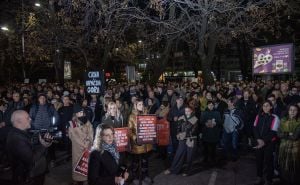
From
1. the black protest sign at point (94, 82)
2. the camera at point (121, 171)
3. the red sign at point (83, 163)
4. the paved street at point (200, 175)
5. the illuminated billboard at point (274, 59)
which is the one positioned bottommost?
the paved street at point (200, 175)

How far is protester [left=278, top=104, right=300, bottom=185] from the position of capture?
7156 millimetres

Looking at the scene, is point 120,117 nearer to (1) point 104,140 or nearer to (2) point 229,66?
(1) point 104,140

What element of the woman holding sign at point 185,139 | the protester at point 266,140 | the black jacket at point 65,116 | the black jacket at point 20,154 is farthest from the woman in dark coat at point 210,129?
the black jacket at point 20,154

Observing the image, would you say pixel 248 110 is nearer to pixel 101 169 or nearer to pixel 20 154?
pixel 101 169

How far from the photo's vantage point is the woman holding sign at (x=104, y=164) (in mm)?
4355

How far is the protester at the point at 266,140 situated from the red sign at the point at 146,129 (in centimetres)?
229

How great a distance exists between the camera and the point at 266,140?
7707 millimetres

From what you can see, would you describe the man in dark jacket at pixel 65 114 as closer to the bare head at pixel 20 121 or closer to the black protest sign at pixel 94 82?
the black protest sign at pixel 94 82

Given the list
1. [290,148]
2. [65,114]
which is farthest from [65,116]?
[290,148]

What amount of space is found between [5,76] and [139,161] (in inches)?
1330

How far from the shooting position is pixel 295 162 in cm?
715

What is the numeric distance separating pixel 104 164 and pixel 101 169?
2.9 inches

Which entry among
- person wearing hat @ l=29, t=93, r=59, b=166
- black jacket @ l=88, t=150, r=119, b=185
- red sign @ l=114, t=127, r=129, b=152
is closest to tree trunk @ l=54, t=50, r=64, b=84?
person wearing hat @ l=29, t=93, r=59, b=166

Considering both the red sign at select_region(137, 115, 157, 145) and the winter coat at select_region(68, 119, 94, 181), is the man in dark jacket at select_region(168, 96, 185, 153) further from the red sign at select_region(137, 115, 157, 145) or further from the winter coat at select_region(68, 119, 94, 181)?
the winter coat at select_region(68, 119, 94, 181)
